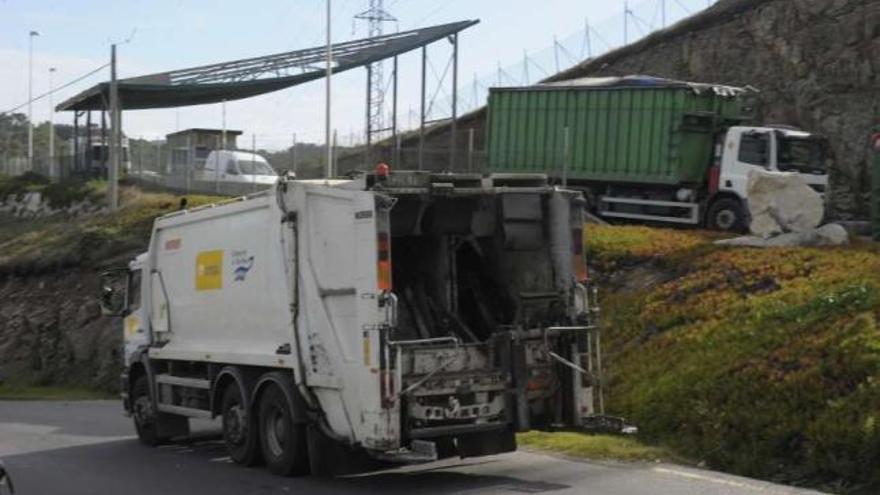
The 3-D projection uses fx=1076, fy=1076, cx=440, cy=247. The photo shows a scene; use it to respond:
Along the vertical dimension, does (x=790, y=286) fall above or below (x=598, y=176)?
below

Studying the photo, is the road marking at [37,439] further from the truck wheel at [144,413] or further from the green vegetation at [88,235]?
the green vegetation at [88,235]

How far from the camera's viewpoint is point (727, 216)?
2433 cm

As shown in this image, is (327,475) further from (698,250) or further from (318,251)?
(698,250)

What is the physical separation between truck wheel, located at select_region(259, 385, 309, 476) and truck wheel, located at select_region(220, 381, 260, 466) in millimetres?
185

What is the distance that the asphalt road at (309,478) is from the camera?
9.59 m

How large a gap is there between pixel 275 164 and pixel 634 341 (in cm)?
3238

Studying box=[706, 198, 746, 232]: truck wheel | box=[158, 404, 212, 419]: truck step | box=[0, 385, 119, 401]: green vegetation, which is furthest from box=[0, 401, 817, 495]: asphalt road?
box=[706, 198, 746, 232]: truck wheel

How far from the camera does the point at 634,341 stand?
14906 millimetres

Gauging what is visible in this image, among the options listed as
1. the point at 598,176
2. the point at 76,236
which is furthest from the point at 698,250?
the point at 76,236

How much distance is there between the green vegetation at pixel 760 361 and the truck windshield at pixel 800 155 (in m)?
7.67

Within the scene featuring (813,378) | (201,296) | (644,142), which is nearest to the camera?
(813,378)

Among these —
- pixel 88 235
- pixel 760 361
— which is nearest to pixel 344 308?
pixel 760 361

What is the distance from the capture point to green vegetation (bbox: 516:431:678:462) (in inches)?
436

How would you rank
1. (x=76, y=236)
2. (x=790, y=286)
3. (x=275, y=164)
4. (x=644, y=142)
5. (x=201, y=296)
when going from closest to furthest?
(x=201, y=296) < (x=790, y=286) < (x=644, y=142) < (x=76, y=236) < (x=275, y=164)
